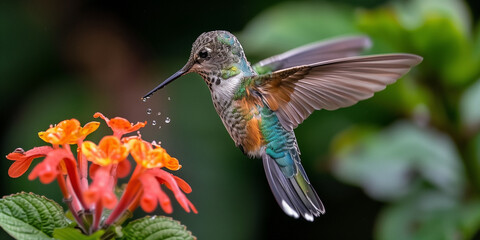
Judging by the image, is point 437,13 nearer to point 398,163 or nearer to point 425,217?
point 398,163

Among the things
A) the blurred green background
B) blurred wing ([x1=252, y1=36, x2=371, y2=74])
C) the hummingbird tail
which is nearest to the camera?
the hummingbird tail

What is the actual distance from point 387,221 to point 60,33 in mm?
2108

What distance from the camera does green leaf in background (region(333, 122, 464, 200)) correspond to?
2.72 meters

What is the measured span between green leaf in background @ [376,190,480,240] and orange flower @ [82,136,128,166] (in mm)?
1661

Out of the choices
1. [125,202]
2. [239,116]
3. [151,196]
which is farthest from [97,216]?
[239,116]

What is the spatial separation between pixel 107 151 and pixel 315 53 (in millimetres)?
961

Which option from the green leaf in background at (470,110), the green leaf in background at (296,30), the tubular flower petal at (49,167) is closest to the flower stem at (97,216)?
the tubular flower petal at (49,167)

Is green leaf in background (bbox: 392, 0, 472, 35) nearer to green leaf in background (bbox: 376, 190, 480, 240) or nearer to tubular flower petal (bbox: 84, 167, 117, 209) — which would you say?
green leaf in background (bbox: 376, 190, 480, 240)

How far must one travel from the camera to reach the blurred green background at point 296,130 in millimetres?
2602

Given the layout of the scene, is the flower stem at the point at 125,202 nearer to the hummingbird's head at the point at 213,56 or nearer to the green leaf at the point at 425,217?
the hummingbird's head at the point at 213,56

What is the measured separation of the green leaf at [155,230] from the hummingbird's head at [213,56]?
0.36 m

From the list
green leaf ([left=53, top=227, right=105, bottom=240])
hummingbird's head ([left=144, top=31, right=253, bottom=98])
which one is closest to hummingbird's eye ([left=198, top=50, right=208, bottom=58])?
hummingbird's head ([left=144, top=31, right=253, bottom=98])

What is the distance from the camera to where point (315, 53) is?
200cm

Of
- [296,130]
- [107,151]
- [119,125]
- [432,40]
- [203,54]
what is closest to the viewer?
[107,151]
